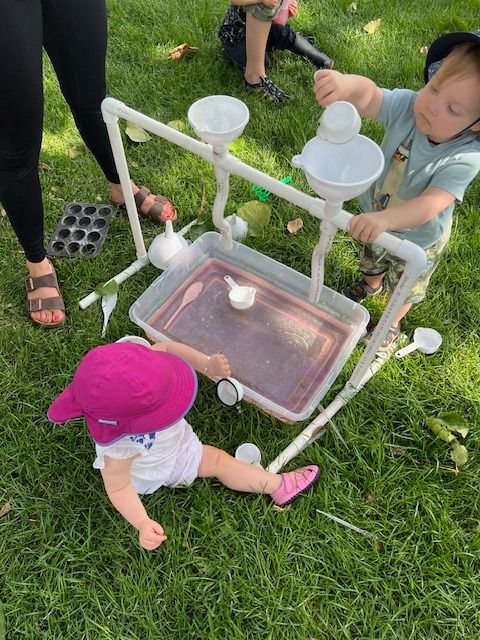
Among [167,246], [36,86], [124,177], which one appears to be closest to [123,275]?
[167,246]

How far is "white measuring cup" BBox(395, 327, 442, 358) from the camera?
6.13 feet

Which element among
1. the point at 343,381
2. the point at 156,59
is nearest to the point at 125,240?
the point at 343,381

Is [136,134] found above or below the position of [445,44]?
below

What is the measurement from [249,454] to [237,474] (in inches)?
4.1

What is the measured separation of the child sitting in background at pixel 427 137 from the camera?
125cm

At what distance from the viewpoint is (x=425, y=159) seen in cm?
141

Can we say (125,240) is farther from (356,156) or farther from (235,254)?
(356,156)

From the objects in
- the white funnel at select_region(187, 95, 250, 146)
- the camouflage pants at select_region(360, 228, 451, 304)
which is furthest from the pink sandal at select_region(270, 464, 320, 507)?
the white funnel at select_region(187, 95, 250, 146)

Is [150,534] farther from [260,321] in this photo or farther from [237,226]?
[237,226]

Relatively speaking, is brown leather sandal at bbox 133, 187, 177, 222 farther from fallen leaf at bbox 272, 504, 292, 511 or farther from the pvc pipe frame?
fallen leaf at bbox 272, 504, 292, 511

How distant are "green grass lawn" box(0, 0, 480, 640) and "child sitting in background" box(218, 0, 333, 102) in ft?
2.38

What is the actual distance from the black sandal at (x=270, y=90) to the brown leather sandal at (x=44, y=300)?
1.36 metres

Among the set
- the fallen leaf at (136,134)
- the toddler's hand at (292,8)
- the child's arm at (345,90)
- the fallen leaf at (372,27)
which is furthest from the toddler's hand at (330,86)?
the fallen leaf at (372,27)

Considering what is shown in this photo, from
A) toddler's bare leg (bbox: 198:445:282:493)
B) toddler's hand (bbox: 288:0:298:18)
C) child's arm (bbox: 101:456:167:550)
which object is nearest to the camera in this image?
child's arm (bbox: 101:456:167:550)
